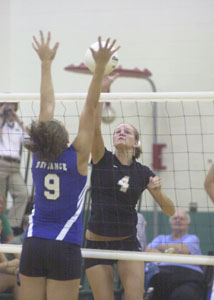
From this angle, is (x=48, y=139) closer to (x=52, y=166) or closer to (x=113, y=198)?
(x=52, y=166)

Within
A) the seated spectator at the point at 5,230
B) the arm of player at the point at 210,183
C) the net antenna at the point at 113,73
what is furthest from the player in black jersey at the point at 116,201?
the net antenna at the point at 113,73

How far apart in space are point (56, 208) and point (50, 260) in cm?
33

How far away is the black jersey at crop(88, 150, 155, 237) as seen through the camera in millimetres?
4805

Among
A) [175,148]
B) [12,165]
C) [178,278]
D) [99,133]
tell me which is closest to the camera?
[99,133]

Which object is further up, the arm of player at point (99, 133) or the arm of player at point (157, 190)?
the arm of player at point (99, 133)

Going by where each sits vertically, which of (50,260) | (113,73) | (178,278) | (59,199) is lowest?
(178,278)

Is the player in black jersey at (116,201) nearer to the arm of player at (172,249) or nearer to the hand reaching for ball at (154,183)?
the hand reaching for ball at (154,183)

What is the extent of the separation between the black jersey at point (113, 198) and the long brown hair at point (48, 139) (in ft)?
3.33

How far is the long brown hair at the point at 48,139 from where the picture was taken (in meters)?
3.84

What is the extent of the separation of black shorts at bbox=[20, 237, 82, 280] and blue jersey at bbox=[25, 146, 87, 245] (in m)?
0.05

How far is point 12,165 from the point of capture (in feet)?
24.8

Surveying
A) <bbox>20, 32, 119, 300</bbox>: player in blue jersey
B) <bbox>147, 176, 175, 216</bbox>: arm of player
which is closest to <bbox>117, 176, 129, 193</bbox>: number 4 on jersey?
<bbox>147, 176, 175, 216</bbox>: arm of player

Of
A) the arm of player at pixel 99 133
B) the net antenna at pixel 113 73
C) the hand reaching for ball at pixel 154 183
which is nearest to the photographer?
the arm of player at pixel 99 133

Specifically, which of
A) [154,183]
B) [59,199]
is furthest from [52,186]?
[154,183]
